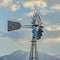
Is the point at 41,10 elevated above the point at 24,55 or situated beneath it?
elevated above

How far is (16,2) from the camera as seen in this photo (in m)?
21.2

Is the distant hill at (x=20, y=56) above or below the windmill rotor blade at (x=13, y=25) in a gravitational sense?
below

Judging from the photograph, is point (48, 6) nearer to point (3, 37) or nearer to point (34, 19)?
point (34, 19)

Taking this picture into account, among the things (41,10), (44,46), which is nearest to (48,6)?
(41,10)

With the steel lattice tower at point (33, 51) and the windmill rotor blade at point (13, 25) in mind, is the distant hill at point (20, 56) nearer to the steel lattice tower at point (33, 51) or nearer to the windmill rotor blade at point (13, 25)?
the steel lattice tower at point (33, 51)

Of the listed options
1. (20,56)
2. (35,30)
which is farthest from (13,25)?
(20,56)

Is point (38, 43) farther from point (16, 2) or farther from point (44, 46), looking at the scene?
point (16, 2)

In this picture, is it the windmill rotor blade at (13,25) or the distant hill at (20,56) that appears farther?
the windmill rotor blade at (13,25)

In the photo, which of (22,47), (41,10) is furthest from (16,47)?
(41,10)

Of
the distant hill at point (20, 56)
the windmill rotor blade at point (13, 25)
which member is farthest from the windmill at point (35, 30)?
the distant hill at point (20, 56)

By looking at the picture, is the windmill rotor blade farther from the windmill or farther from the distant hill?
the distant hill

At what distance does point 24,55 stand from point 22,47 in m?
0.34

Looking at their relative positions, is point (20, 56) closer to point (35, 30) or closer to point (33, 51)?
point (33, 51)

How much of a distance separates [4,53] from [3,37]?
2.20 feet
